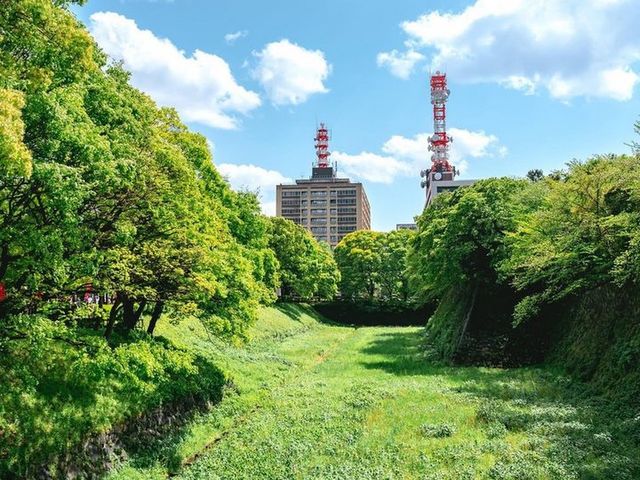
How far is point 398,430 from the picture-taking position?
56.9 ft

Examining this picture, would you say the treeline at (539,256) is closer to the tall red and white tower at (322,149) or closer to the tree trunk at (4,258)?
the tree trunk at (4,258)

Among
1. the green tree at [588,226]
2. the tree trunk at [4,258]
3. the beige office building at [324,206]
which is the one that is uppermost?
the beige office building at [324,206]

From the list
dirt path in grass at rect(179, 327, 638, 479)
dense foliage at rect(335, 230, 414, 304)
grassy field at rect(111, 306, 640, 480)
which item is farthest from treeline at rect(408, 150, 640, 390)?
dense foliage at rect(335, 230, 414, 304)

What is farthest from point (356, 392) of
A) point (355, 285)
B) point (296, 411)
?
point (355, 285)

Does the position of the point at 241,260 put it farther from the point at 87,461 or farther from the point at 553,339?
the point at 553,339

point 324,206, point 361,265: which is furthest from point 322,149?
point 361,265

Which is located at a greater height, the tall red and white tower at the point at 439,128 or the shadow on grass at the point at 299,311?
the tall red and white tower at the point at 439,128

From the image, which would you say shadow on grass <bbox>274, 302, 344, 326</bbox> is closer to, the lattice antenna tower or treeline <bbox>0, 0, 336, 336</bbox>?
treeline <bbox>0, 0, 336, 336</bbox>

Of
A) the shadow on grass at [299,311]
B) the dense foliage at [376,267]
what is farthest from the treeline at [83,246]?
the dense foliage at [376,267]

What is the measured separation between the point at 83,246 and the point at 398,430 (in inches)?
466

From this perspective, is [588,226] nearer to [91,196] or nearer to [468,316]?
[468,316]

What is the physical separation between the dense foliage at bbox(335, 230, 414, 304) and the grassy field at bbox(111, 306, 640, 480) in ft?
152

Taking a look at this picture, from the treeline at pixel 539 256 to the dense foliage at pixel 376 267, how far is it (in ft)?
95.0

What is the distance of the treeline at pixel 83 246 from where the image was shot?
10773 millimetres
